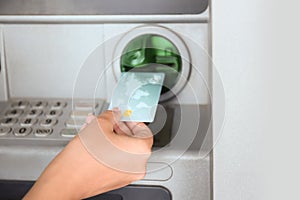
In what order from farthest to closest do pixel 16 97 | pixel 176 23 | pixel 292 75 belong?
pixel 16 97, pixel 176 23, pixel 292 75

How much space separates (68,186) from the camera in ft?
2.99

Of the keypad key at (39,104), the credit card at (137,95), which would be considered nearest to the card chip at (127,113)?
the credit card at (137,95)

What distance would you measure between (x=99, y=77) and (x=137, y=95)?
15cm

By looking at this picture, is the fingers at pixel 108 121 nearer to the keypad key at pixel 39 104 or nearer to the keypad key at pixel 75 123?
the keypad key at pixel 75 123

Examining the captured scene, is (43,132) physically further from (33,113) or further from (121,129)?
(121,129)

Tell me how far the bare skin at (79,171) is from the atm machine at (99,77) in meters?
0.13

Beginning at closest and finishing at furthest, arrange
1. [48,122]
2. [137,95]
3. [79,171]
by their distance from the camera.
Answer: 1. [79,171]
2. [137,95]
3. [48,122]

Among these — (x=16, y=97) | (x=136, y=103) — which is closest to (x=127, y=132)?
(x=136, y=103)

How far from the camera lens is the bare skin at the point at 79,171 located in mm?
908

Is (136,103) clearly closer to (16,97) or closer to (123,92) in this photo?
(123,92)

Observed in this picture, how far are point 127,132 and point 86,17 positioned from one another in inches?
11.5

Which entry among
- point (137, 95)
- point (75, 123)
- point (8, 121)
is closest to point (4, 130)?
point (8, 121)

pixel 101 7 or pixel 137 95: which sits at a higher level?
pixel 101 7

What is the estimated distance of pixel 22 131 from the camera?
114 centimetres
